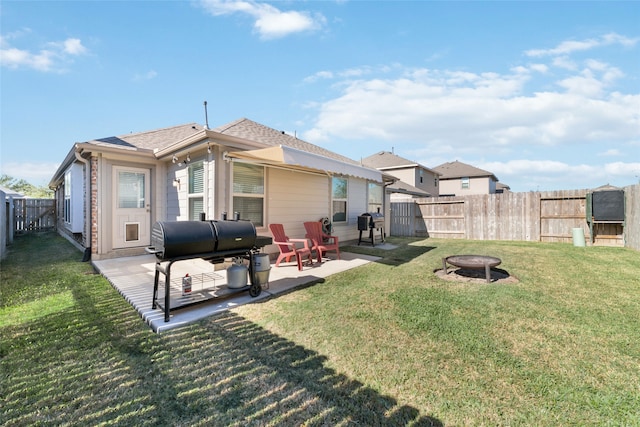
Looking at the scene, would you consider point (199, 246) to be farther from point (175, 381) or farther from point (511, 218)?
point (511, 218)

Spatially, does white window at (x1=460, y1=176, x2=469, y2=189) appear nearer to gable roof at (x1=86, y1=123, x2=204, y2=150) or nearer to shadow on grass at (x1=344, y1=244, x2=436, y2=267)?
shadow on grass at (x1=344, y1=244, x2=436, y2=267)

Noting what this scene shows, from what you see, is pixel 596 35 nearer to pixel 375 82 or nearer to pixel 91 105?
pixel 375 82

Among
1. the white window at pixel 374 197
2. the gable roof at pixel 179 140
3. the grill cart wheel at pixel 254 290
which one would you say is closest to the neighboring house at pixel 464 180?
the white window at pixel 374 197

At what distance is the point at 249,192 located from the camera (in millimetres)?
7098

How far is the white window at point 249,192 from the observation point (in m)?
6.79

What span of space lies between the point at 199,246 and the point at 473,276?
544 centimetres

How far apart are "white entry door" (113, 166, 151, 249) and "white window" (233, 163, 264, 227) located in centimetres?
352

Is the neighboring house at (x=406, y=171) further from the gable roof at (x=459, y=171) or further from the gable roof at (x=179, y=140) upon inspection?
the gable roof at (x=179, y=140)

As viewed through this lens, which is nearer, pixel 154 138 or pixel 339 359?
pixel 339 359

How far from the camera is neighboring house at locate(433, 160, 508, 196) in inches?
1216

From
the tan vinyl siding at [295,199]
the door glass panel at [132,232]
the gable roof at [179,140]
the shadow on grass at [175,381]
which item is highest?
the gable roof at [179,140]

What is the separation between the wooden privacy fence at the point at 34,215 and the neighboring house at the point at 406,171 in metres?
23.5

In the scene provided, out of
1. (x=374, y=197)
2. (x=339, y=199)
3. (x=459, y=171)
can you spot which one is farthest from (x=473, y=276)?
(x=459, y=171)

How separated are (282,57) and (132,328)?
9552mm
